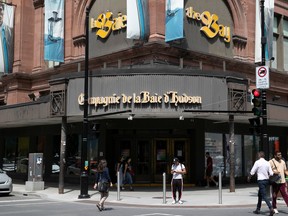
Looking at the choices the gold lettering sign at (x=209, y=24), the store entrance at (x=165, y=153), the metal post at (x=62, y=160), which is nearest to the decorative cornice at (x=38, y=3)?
the gold lettering sign at (x=209, y=24)

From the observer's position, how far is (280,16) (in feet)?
107

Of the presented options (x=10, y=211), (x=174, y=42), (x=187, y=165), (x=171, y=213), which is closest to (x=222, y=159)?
(x=187, y=165)

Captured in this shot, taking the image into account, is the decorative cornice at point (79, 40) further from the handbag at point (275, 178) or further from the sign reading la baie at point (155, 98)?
the handbag at point (275, 178)

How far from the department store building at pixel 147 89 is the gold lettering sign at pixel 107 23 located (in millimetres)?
61

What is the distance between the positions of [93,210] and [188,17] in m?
13.6

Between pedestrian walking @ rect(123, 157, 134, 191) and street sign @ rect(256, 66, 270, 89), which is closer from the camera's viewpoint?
street sign @ rect(256, 66, 270, 89)

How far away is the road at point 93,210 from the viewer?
46.4 ft

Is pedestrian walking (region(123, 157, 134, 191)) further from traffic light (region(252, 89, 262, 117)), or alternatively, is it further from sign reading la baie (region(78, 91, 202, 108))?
traffic light (region(252, 89, 262, 117))

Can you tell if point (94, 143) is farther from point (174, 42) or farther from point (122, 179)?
point (174, 42)

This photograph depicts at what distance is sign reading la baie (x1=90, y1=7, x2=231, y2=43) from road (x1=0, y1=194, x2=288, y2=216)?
11698 mm

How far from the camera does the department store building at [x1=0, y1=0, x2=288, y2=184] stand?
20422 millimetres

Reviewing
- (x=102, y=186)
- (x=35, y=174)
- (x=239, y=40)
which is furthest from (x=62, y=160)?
(x=239, y=40)

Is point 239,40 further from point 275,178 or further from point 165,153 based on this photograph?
point 275,178

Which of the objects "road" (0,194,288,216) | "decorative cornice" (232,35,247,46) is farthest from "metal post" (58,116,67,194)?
"decorative cornice" (232,35,247,46)
